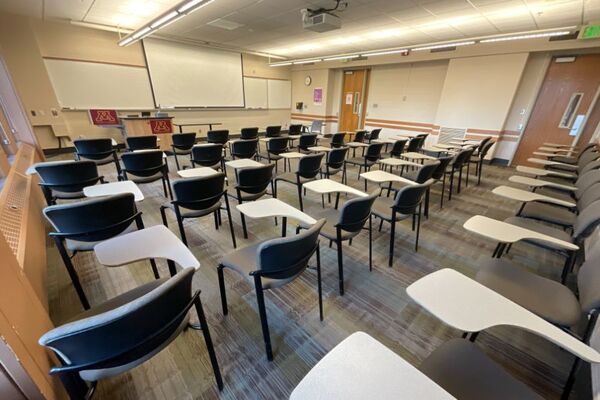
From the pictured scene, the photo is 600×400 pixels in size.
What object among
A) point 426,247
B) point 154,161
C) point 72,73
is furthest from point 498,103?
point 72,73

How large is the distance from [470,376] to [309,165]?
8.14ft

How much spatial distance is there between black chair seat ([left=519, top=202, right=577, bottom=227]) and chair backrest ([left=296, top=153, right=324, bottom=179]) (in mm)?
2230

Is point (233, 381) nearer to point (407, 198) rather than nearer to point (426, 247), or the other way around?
point (407, 198)

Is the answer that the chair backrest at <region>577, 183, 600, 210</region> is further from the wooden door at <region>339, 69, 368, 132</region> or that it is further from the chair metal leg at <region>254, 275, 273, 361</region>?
the wooden door at <region>339, 69, 368, 132</region>

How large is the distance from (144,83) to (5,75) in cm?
340

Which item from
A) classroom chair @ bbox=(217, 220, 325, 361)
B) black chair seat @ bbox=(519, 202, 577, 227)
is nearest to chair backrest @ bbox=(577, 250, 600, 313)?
black chair seat @ bbox=(519, 202, 577, 227)

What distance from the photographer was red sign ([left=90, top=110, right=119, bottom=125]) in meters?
6.21

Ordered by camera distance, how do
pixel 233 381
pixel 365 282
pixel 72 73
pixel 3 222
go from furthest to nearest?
pixel 72 73
pixel 365 282
pixel 3 222
pixel 233 381

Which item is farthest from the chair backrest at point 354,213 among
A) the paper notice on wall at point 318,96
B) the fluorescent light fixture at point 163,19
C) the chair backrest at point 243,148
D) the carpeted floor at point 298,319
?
the paper notice on wall at point 318,96

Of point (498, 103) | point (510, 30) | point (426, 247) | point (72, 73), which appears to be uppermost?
point (510, 30)

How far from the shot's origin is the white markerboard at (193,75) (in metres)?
7.06

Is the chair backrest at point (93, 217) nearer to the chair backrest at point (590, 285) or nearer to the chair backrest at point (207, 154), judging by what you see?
the chair backrest at point (207, 154)

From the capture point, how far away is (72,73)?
5.83 meters

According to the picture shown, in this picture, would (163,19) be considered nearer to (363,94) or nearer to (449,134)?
(363,94)
